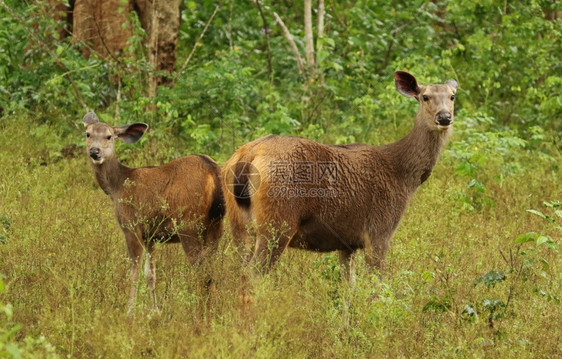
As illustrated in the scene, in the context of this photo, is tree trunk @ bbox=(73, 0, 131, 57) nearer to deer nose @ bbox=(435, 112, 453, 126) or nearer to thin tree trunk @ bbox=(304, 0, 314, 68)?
thin tree trunk @ bbox=(304, 0, 314, 68)

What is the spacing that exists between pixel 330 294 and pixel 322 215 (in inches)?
28.7

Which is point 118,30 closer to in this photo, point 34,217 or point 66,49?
point 66,49

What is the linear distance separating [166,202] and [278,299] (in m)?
2.21

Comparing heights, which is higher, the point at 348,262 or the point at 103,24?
the point at 103,24

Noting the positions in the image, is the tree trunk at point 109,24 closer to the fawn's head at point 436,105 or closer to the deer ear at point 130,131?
the deer ear at point 130,131

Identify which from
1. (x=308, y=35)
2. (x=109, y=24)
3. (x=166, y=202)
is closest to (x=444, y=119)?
(x=166, y=202)

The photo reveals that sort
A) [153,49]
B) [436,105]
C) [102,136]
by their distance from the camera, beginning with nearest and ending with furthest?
[436,105] → [102,136] → [153,49]

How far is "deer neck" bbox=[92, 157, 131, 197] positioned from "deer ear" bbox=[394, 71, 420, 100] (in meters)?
2.96

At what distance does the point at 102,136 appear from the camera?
26.3 ft

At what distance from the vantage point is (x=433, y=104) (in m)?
7.32

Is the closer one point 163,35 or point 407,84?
point 407,84

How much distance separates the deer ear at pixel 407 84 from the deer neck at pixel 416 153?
0.56m

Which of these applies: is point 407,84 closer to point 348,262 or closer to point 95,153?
point 348,262

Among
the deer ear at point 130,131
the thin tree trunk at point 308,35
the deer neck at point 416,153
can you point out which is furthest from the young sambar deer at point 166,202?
the thin tree trunk at point 308,35
